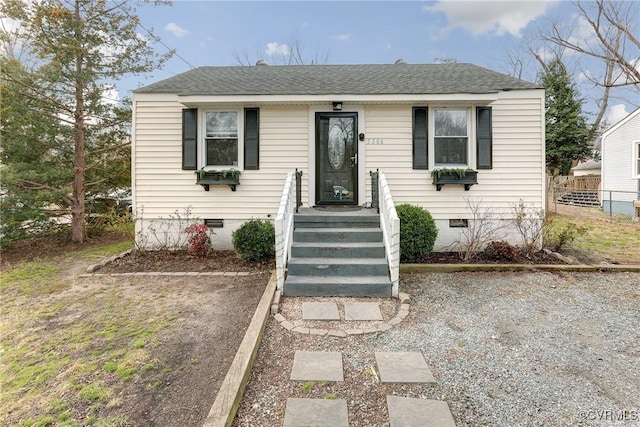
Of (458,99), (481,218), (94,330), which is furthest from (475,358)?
(458,99)

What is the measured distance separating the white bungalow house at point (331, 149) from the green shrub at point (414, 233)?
38.9 inches

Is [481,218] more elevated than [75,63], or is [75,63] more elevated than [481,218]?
[75,63]

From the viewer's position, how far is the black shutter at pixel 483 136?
268 inches

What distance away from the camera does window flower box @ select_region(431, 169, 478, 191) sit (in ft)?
22.0

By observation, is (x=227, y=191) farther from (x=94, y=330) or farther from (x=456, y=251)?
(x=456, y=251)

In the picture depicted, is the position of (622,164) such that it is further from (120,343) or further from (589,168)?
(120,343)

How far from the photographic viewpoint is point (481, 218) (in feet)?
23.0

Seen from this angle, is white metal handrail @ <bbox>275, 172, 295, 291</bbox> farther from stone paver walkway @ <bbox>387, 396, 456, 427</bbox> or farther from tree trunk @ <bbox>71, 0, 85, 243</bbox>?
tree trunk @ <bbox>71, 0, 85, 243</bbox>

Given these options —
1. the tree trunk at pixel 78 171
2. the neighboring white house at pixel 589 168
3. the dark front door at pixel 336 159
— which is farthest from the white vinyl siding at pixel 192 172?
the neighboring white house at pixel 589 168

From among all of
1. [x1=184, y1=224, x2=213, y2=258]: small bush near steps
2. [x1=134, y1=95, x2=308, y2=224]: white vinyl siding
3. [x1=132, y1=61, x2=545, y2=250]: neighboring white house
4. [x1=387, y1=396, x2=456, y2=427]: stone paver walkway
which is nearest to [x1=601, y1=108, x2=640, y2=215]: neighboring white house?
[x1=132, y1=61, x2=545, y2=250]: neighboring white house

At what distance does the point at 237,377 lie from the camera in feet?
8.70

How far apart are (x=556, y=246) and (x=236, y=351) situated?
716cm

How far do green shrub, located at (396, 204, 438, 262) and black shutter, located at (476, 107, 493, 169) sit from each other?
2.01 meters

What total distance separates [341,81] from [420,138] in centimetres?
225
